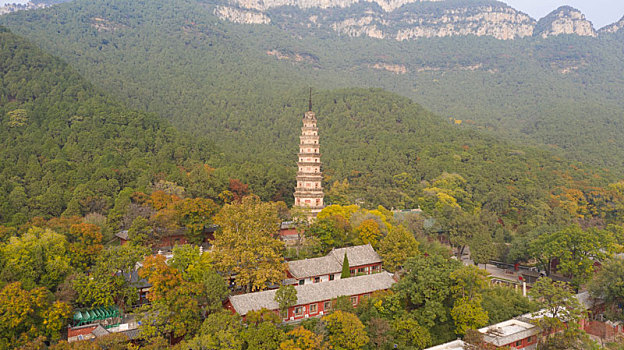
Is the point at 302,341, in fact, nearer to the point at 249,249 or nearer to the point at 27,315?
the point at 249,249

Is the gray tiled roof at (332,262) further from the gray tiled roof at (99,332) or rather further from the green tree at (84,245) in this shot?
the green tree at (84,245)

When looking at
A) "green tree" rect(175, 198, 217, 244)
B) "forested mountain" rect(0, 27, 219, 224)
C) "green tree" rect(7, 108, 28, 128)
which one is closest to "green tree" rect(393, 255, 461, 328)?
"green tree" rect(175, 198, 217, 244)

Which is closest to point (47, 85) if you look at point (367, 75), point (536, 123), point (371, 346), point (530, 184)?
point (371, 346)

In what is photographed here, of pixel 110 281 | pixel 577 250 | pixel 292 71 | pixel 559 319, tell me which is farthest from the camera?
pixel 292 71

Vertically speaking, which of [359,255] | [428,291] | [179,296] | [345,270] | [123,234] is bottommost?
[345,270]

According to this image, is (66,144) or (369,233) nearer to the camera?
(369,233)

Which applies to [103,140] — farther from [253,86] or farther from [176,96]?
[253,86]

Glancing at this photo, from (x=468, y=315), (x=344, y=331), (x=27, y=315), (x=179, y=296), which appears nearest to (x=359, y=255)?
(x=468, y=315)
